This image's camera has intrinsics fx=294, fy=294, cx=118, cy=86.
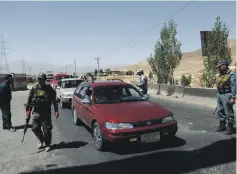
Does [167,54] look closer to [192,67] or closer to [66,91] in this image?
[66,91]

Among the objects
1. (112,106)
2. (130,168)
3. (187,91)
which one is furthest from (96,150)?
(187,91)

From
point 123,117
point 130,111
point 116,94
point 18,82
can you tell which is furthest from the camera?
point 18,82

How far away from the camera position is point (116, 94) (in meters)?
7.85

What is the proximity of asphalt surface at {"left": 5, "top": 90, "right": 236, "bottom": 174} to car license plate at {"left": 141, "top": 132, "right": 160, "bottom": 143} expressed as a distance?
275 mm

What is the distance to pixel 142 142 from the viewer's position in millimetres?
6066

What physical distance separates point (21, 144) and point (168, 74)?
1881cm

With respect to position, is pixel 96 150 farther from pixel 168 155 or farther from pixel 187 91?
pixel 187 91

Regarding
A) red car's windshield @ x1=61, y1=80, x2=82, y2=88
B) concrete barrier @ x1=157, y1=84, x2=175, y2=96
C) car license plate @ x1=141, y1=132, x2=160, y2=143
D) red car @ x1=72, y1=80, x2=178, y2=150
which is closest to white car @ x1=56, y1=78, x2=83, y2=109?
red car's windshield @ x1=61, y1=80, x2=82, y2=88

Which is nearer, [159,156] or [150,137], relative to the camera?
[159,156]

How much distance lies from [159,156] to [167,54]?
19.8 metres

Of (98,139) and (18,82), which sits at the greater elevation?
(18,82)

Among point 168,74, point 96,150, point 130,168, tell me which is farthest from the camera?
point 168,74

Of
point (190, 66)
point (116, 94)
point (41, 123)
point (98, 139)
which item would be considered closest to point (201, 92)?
A: point (116, 94)

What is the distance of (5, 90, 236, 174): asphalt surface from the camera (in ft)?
17.1
